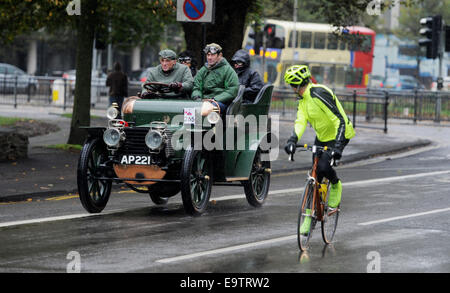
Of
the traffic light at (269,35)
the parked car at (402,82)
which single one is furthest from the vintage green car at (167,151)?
the parked car at (402,82)

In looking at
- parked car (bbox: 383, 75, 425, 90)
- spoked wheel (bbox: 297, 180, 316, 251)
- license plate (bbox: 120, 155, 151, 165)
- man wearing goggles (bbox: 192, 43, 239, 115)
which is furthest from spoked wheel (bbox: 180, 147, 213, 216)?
parked car (bbox: 383, 75, 425, 90)

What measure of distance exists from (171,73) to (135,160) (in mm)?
1637

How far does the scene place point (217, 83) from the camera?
11992 mm

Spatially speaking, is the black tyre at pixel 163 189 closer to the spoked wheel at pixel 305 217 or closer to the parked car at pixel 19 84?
the spoked wheel at pixel 305 217

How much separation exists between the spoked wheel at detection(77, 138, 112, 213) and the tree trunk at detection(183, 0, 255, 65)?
8357 mm

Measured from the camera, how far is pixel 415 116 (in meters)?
36.1

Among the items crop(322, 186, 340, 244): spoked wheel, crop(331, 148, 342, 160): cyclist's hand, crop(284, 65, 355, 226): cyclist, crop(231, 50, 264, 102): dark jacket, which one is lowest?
crop(322, 186, 340, 244): spoked wheel

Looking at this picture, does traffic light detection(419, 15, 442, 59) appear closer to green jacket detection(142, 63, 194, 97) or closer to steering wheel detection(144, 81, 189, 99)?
green jacket detection(142, 63, 194, 97)

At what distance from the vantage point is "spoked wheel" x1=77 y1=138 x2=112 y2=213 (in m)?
10.9

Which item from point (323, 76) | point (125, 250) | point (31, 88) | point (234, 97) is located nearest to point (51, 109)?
point (31, 88)

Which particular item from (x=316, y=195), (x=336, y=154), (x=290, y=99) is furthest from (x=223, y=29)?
(x=290, y=99)

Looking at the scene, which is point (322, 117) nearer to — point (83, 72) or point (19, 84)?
point (83, 72)

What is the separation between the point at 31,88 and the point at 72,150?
19.7 meters
